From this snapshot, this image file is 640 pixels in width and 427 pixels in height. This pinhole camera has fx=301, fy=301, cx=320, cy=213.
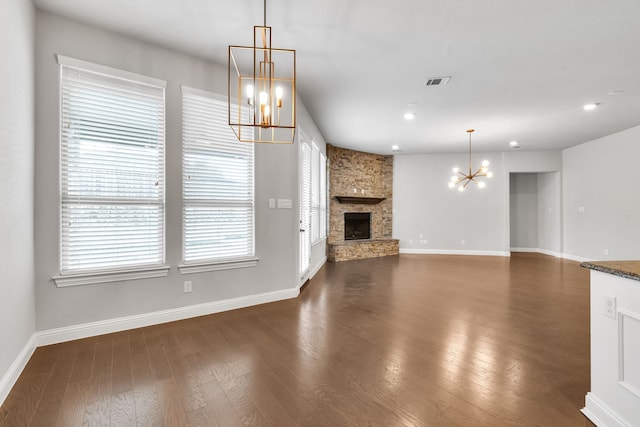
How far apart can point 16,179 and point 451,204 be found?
9.12 metres

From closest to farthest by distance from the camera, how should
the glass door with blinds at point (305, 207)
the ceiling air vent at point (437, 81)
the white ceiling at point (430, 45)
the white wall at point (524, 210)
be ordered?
1. the white ceiling at point (430, 45)
2. the ceiling air vent at point (437, 81)
3. the glass door with blinds at point (305, 207)
4. the white wall at point (524, 210)

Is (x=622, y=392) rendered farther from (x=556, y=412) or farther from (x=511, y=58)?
(x=511, y=58)

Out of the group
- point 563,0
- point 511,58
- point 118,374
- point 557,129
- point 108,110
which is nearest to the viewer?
point 118,374

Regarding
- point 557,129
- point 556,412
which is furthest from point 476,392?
point 557,129

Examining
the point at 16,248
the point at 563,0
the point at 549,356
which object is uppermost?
the point at 563,0

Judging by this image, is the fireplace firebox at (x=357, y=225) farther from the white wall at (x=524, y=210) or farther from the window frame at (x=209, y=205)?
the window frame at (x=209, y=205)

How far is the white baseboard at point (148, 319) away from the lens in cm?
271

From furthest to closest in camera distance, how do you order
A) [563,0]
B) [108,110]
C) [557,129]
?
1. [557,129]
2. [108,110]
3. [563,0]

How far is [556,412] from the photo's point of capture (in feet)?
5.86

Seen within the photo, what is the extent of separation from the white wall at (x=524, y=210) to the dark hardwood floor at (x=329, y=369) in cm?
634

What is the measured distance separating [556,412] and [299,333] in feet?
6.53

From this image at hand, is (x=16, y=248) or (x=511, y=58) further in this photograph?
(x=511, y=58)

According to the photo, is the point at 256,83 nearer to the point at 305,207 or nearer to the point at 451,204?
the point at 305,207

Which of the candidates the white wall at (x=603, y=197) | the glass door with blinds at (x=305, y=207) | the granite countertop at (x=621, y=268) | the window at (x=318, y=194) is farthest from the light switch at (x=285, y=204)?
the white wall at (x=603, y=197)
